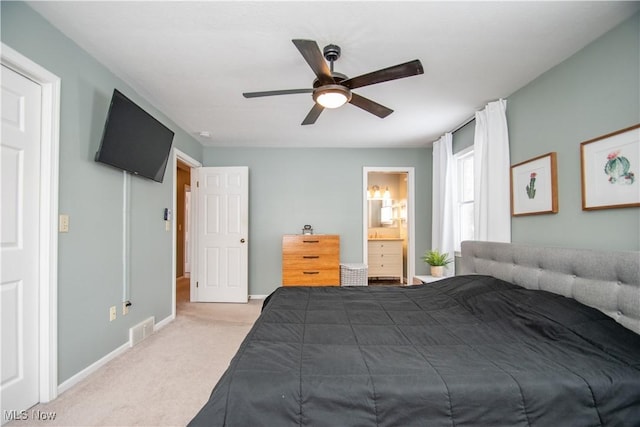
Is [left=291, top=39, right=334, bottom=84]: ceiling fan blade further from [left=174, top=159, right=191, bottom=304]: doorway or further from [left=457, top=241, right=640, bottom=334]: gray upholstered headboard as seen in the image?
[left=174, top=159, right=191, bottom=304]: doorway

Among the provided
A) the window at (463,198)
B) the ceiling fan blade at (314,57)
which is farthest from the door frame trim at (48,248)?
the window at (463,198)

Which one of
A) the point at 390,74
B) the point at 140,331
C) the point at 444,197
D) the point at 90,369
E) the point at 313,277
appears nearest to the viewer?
the point at 390,74

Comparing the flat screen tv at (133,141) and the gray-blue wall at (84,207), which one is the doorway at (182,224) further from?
the gray-blue wall at (84,207)

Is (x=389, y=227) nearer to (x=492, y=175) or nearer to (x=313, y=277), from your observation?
(x=313, y=277)

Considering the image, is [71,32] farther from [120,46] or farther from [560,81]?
[560,81]

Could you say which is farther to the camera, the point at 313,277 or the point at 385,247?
the point at 385,247

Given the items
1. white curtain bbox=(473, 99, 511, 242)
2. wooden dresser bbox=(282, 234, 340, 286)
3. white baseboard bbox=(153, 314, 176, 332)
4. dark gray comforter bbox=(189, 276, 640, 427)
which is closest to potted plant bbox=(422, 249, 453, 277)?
white curtain bbox=(473, 99, 511, 242)

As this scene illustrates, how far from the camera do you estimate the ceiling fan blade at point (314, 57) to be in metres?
1.53

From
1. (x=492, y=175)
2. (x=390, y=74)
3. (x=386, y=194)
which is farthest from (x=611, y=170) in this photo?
(x=386, y=194)

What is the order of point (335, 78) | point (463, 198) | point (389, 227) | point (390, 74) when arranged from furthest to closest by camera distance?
1. point (389, 227)
2. point (463, 198)
3. point (335, 78)
4. point (390, 74)

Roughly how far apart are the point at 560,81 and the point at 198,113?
3.35 m

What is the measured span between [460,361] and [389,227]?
16.4ft

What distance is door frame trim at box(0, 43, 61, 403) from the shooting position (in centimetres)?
183

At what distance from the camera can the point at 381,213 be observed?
6309 mm
